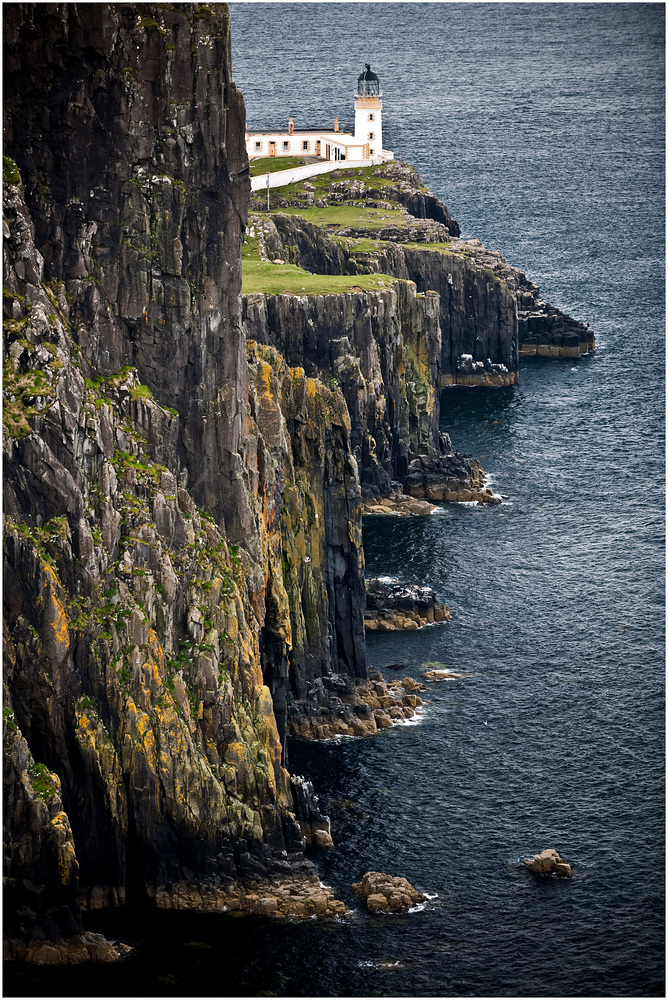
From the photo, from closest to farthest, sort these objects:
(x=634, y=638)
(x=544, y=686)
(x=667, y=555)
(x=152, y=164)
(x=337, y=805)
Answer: (x=152, y=164), (x=337, y=805), (x=544, y=686), (x=634, y=638), (x=667, y=555)

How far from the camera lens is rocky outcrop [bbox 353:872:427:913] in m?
112

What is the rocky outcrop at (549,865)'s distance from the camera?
11731 centimetres

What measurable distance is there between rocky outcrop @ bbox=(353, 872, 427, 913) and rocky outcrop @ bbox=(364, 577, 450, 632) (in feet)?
162

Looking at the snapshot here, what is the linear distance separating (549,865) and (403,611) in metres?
49.6

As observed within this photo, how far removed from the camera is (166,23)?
357ft

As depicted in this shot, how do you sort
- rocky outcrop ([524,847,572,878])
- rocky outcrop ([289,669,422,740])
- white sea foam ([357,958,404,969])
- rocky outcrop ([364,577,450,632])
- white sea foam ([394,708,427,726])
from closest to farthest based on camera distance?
white sea foam ([357,958,404,969]), rocky outcrop ([524,847,572,878]), rocky outcrop ([289,669,422,740]), white sea foam ([394,708,427,726]), rocky outcrop ([364,577,450,632])

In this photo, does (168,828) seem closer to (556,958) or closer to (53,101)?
(556,958)

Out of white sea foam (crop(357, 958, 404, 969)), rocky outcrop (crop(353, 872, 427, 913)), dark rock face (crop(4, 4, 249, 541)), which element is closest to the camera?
white sea foam (crop(357, 958, 404, 969))

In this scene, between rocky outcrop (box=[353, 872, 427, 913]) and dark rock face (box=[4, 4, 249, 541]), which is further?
rocky outcrop (box=[353, 872, 427, 913])

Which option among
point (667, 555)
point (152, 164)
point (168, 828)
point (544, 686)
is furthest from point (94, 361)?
point (667, 555)

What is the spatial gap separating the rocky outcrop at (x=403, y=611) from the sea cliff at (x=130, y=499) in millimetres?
42539

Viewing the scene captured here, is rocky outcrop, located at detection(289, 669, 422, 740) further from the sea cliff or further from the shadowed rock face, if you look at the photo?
the shadowed rock face

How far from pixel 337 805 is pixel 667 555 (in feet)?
215

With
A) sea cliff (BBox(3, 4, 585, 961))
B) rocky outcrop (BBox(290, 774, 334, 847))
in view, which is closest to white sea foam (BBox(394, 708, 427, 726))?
rocky outcrop (BBox(290, 774, 334, 847))
